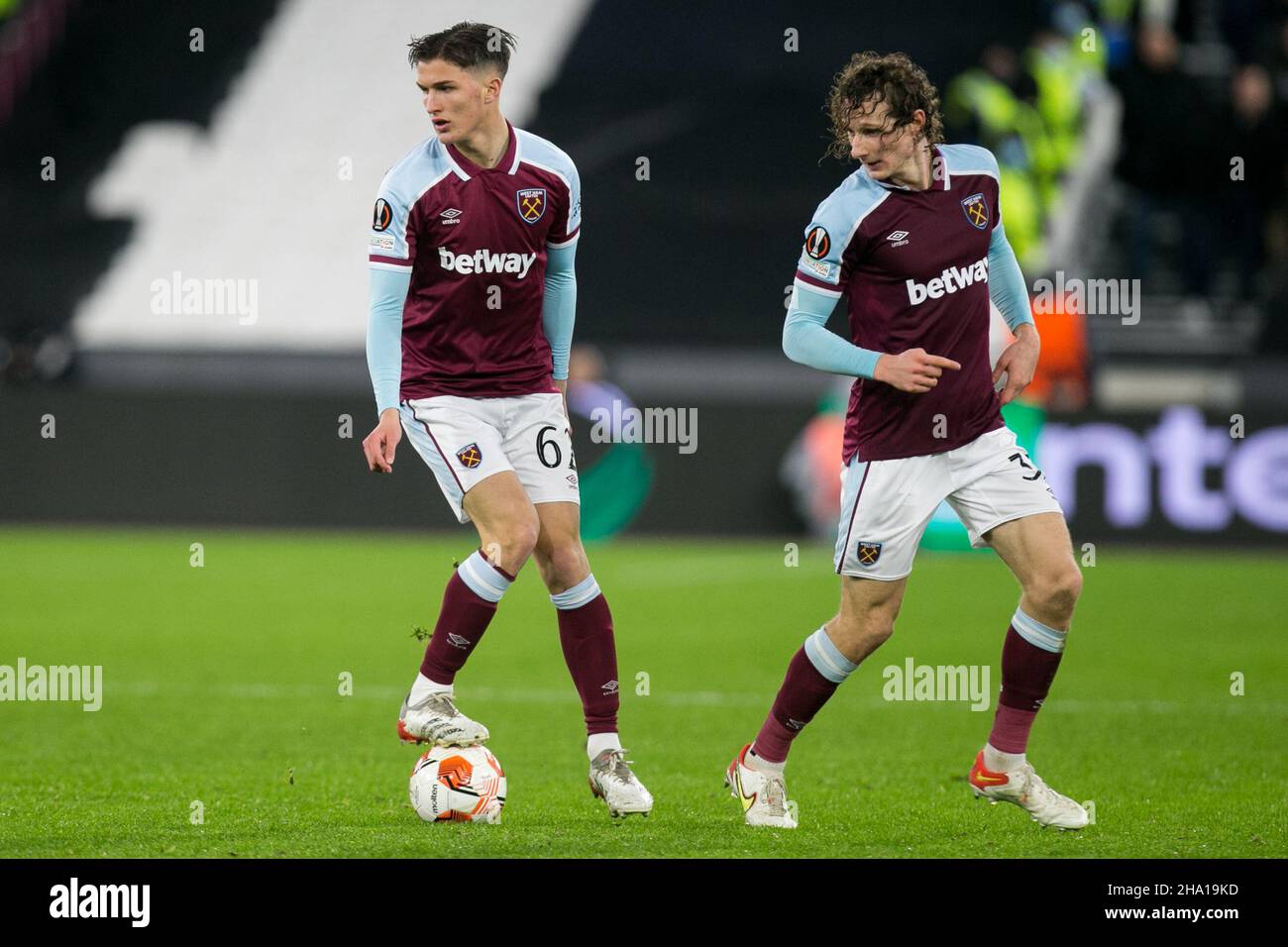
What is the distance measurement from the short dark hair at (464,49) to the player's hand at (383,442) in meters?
1.03

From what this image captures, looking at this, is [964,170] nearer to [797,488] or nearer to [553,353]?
[553,353]

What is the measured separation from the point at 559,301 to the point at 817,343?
37.7 inches

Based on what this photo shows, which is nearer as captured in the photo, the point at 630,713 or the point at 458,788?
the point at 458,788

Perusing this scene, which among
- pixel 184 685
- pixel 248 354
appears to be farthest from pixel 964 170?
pixel 248 354

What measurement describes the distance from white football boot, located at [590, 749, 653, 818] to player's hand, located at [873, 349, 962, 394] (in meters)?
1.37

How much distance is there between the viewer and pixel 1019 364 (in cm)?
562

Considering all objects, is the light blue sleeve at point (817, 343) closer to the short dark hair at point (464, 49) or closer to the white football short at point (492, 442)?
the white football short at point (492, 442)

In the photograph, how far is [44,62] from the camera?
2178cm

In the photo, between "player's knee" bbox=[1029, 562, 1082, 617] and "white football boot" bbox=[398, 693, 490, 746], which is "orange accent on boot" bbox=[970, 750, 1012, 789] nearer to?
"player's knee" bbox=[1029, 562, 1082, 617]

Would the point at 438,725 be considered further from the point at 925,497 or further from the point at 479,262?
the point at 925,497

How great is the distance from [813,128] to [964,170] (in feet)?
48.0
